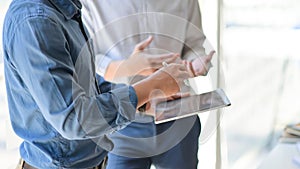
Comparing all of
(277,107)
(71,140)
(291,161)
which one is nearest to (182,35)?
(291,161)

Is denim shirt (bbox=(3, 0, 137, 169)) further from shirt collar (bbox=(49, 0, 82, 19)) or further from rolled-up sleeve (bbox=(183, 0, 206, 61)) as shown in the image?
rolled-up sleeve (bbox=(183, 0, 206, 61))

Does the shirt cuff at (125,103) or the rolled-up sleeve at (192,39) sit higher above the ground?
the shirt cuff at (125,103)

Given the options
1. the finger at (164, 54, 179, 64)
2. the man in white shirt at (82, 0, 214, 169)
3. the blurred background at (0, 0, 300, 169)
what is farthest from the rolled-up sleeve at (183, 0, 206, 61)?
the blurred background at (0, 0, 300, 169)

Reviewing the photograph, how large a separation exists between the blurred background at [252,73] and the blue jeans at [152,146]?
0.48 metres

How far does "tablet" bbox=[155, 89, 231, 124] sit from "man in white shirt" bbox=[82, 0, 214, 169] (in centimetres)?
24

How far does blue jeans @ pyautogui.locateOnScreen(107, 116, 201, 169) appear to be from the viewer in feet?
4.36

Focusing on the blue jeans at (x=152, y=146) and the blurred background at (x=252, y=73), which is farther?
the blurred background at (x=252, y=73)

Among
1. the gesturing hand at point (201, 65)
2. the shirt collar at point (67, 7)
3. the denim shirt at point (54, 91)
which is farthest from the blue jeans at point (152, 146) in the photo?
the shirt collar at point (67, 7)

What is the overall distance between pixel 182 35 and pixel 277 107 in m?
1.45

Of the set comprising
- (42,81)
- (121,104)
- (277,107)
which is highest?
(42,81)

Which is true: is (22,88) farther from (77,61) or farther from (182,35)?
(182,35)

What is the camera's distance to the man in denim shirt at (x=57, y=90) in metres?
0.73

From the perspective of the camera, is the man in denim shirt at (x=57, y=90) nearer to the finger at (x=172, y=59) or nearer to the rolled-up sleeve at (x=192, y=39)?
the finger at (x=172, y=59)

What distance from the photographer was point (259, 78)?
2479 millimetres
